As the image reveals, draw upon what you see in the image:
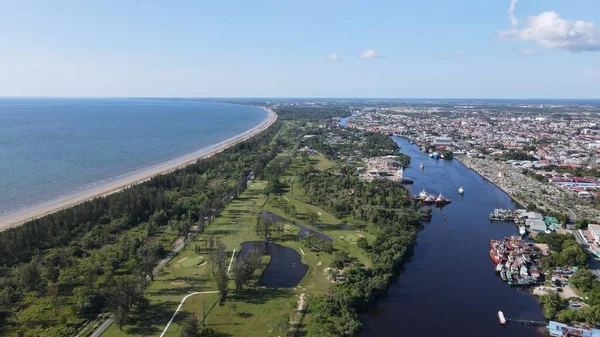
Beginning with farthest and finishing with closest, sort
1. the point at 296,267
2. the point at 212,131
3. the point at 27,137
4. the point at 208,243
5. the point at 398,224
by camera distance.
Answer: the point at 212,131, the point at 27,137, the point at 398,224, the point at 208,243, the point at 296,267

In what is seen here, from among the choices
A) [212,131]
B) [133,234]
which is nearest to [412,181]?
[133,234]

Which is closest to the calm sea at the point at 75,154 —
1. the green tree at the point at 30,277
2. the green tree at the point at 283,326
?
the green tree at the point at 30,277

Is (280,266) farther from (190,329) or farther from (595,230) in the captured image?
(595,230)

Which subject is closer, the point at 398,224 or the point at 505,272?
the point at 505,272

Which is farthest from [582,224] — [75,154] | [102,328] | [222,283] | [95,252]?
[75,154]

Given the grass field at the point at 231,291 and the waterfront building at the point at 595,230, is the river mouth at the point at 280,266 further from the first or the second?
the waterfront building at the point at 595,230

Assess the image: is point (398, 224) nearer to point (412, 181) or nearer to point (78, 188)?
point (412, 181)
